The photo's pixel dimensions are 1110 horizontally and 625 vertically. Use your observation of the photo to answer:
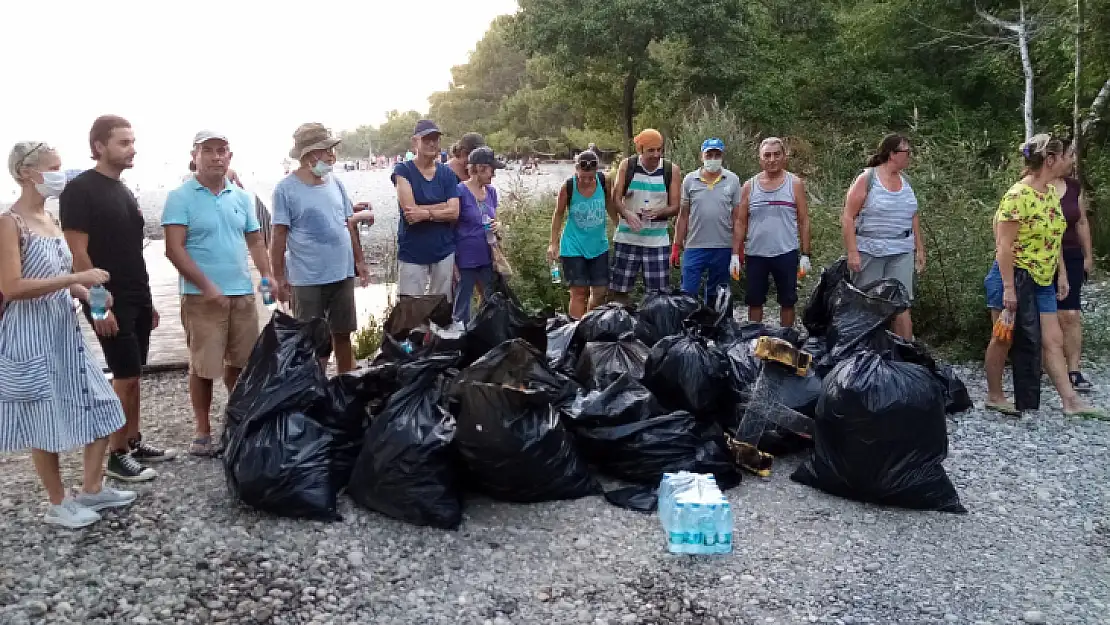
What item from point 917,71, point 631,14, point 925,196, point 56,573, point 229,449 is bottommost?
point 56,573

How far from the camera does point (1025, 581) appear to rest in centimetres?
288

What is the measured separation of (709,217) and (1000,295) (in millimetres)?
1784

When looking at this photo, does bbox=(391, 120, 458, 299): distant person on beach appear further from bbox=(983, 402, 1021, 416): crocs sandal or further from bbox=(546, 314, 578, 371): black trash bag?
bbox=(983, 402, 1021, 416): crocs sandal

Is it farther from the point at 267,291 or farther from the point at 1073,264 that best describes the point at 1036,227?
the point at 267,291

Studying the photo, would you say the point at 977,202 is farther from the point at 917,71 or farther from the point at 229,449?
the point at 917,71

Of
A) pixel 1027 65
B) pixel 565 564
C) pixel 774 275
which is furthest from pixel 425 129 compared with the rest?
pixel 1027 65

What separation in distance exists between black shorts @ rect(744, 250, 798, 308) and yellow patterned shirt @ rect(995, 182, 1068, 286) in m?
1.28

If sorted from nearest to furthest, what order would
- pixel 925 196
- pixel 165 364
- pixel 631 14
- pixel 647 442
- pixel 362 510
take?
pixel 362 510 < pixel 647 442 < pixel 165 364 < pixel 925 196 < pixel 631 14

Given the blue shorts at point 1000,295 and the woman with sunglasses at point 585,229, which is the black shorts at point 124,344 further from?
the blue shorts at point 1000,295

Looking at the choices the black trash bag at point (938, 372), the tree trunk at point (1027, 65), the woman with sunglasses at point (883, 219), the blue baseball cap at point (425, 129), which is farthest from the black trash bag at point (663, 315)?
the tree trunk at point (1027, 65)

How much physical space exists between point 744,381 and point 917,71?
1797 centimetres

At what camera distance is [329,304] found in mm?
4426

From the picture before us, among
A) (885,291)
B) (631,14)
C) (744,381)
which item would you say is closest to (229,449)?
(744,381)

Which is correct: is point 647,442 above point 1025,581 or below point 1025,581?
above
